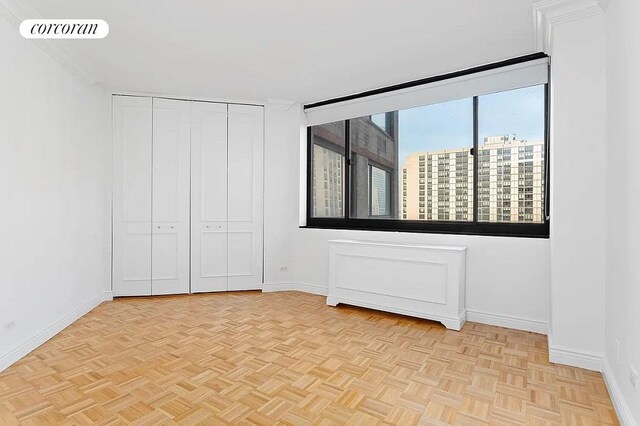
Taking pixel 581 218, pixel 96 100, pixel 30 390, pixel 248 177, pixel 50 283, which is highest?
pixel 96 100

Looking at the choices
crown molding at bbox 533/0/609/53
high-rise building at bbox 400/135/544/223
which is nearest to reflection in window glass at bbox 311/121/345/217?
high-rise building at bbox 400/135/544/223

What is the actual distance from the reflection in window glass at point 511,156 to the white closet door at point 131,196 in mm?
3921

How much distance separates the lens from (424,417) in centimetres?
191

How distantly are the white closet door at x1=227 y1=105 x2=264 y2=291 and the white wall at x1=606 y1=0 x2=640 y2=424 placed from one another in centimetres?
367

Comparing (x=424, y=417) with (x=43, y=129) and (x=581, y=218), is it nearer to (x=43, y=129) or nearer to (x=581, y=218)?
(x=581, y=218)

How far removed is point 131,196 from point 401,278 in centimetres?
340

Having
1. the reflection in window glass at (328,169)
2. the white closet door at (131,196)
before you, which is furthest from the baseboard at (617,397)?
the white closet door at (131,196)

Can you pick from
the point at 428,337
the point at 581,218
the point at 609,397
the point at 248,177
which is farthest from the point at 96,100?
the point at 609,397

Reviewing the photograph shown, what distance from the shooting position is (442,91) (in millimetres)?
3746

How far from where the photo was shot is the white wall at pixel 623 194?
1.69 metres

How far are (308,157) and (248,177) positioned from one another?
886 millimetres

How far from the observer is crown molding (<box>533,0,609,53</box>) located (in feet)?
7.89

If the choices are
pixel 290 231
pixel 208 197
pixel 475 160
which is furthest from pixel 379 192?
pixel 208 197

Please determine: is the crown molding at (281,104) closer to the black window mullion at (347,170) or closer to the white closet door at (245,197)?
the white closet door at (245,197)
